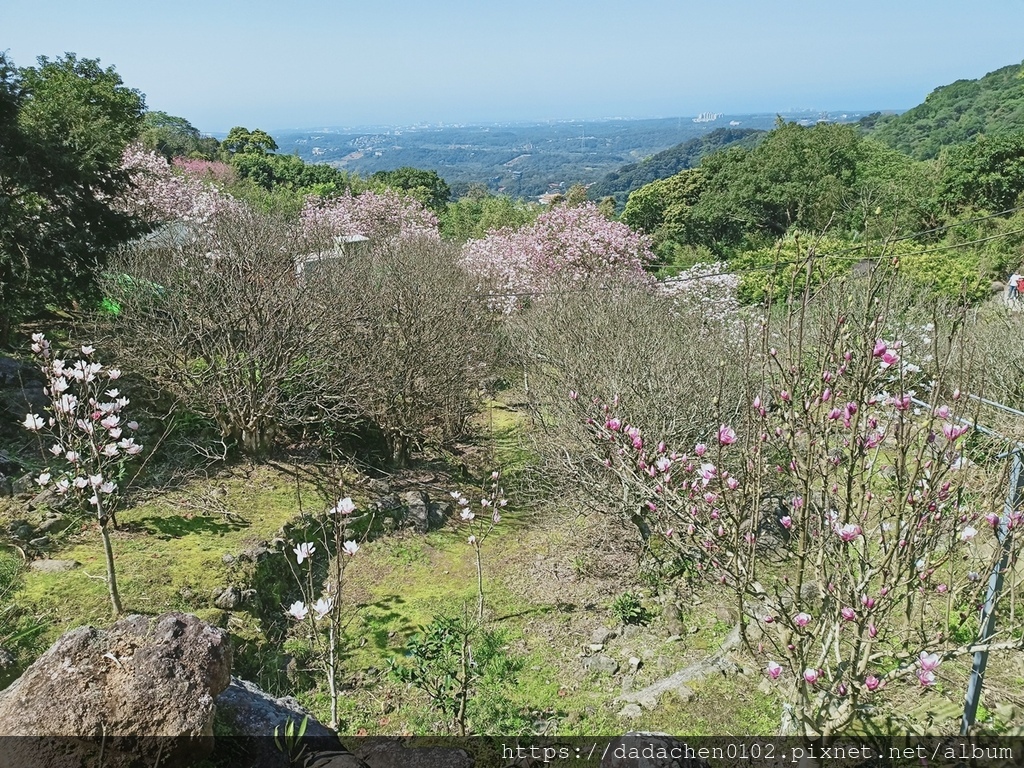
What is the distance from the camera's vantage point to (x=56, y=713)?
7.94 ft

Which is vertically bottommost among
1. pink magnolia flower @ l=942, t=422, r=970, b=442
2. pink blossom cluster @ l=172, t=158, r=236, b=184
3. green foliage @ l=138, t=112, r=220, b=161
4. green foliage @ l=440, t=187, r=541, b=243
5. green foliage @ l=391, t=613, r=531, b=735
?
green foliage @ l=391, t=613, r=531, b=735

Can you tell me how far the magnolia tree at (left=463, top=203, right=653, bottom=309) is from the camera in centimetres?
1700

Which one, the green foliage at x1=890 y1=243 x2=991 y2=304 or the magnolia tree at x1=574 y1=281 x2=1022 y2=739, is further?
the green foliage at x1=890 y1=243 x2=991 y2=304

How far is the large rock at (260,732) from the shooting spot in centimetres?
271

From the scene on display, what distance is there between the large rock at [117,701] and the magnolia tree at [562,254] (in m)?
Result: 13.9

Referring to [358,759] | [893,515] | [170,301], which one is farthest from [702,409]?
[170,301]

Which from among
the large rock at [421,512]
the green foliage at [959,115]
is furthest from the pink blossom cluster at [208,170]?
the green foliage at [959,115]

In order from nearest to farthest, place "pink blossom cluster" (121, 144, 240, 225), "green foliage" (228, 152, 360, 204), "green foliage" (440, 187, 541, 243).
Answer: "pink blossom cluster" (121, 144, 240, 225), "green foliage" (440, 187, 541, 243), "green foliage" (228, 152, 360, 204)

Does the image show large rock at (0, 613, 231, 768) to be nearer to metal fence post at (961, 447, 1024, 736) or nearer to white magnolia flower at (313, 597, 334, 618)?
white magnolia flower at (313, 597, 334, 618)

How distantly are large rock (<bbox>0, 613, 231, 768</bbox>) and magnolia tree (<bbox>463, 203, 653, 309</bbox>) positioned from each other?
45.7 ft

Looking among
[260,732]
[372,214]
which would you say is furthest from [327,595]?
[372,214]

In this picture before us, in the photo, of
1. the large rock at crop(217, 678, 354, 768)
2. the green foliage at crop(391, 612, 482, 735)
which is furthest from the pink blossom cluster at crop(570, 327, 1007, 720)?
the green foliage at crop(391, 612, 482, 735)

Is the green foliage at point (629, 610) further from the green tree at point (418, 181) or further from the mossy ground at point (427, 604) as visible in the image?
the green tree at point (418, 181)

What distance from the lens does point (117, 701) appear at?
8.30 feet
